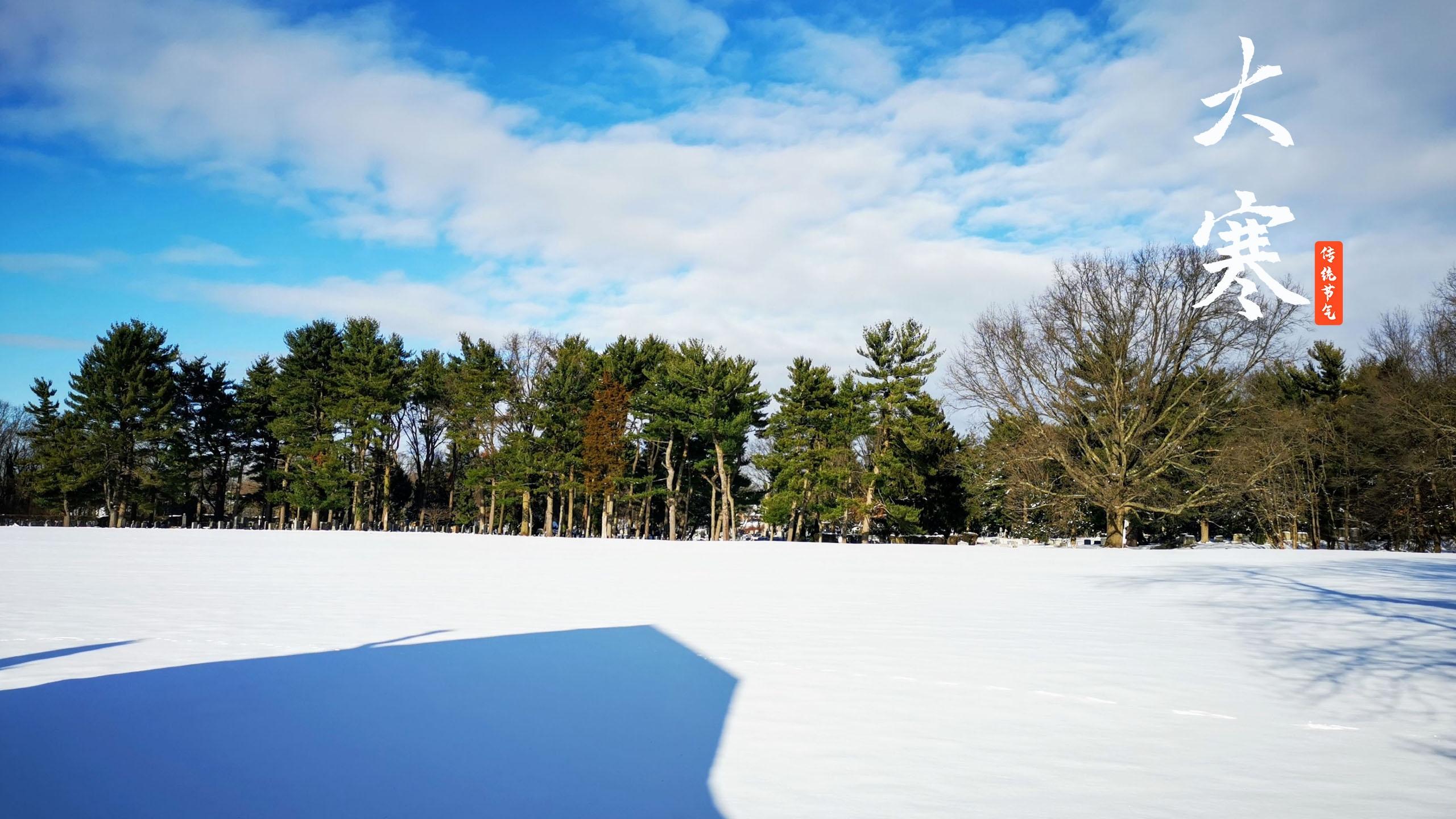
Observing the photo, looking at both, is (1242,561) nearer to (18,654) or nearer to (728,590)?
(728,590)

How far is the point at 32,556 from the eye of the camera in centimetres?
1708

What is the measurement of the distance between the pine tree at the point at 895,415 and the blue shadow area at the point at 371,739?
116ft

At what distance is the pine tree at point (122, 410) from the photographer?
4425cm

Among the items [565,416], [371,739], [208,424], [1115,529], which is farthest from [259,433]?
[371,739]

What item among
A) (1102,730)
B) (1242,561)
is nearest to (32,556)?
(1102,730)

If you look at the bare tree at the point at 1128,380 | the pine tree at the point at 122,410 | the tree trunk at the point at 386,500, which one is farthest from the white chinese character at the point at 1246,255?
the pine tree at the point at 122,410

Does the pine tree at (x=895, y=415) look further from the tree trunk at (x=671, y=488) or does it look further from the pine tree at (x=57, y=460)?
the pine tree at (x=57, y=460)

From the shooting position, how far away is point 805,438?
4406cm

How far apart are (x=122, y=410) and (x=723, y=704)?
170ft

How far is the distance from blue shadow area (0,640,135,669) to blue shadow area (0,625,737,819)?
3.35ft

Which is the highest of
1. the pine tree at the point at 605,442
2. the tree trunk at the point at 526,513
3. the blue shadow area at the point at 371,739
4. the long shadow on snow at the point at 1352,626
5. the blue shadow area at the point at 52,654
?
the pine tree at the point at 605,442

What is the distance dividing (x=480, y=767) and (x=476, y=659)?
9.11 feet

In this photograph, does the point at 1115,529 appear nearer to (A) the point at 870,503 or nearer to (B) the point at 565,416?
(A) the point at 870,503

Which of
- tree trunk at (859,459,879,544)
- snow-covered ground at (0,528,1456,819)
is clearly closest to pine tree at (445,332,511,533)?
tree trunk at (859,459,879,544)
